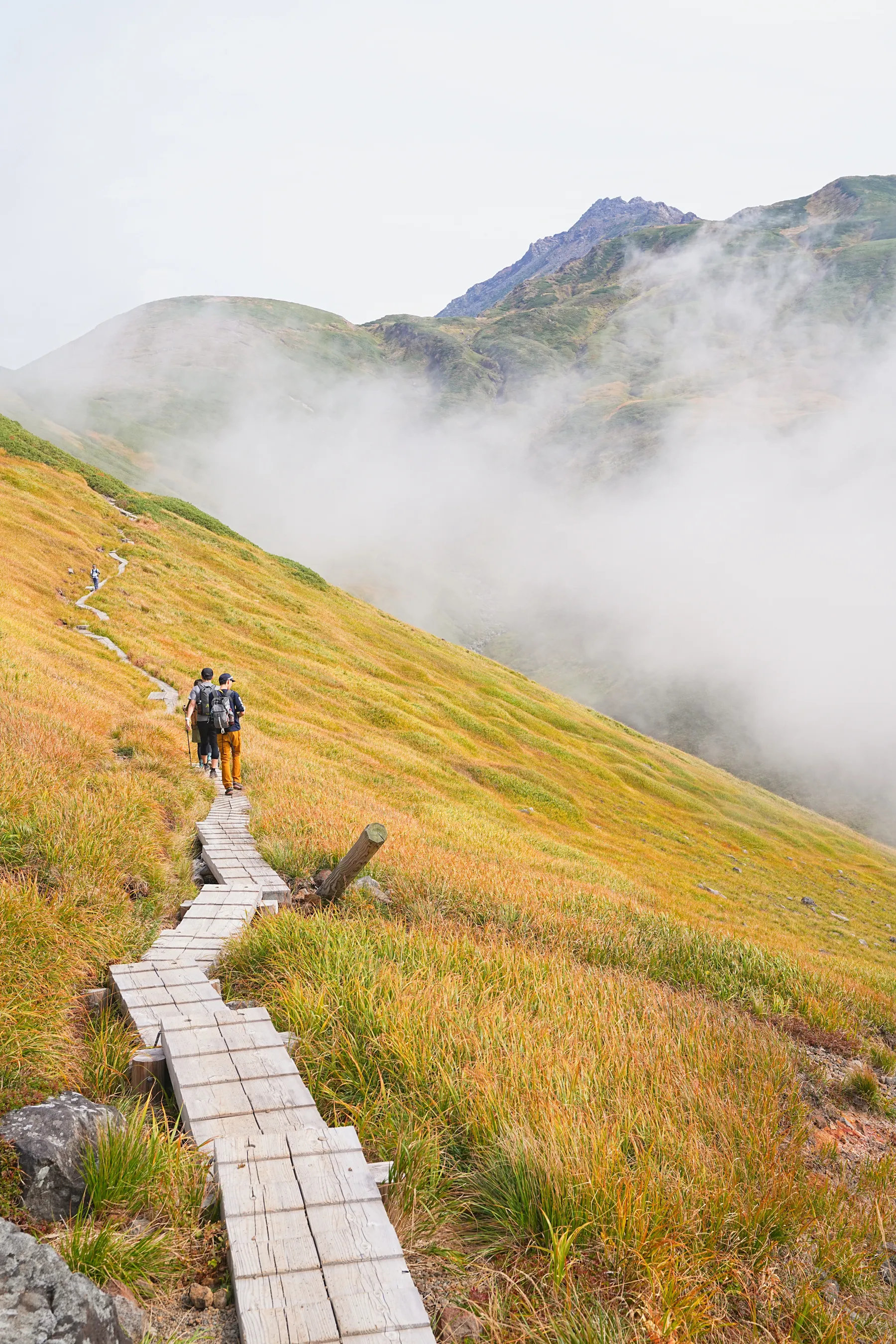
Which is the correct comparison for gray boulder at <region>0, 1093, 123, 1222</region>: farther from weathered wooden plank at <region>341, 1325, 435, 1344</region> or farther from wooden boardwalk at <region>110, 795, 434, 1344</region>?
weathered wooden plank at <region>341, 1325, 435, 1344</region>

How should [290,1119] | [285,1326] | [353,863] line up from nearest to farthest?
1. [285,1326]
2. [290,1119]
3. [353,863]

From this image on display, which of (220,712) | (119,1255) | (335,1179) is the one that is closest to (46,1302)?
(119,1255)

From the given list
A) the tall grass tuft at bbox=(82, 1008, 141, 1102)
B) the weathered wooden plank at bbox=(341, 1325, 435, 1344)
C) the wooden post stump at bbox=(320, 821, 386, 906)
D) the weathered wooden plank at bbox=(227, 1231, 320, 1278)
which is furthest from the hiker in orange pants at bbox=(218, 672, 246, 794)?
the weathered wooden plank at bbox=(341, 1325, 435, 1344)

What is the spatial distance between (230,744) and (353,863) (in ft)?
28.1

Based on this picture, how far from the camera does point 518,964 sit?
8.71 m

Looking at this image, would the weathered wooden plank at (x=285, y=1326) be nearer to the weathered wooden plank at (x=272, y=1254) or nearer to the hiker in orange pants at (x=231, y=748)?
the weathered wooden plank at (x=272, y=1254)

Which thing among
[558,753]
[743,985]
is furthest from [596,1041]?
[558,753]

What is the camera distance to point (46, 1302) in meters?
3.14

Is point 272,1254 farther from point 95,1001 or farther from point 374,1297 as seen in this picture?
point 95,1001

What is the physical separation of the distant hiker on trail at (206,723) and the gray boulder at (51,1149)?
1367 cm

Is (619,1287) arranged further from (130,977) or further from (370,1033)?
(130,977)

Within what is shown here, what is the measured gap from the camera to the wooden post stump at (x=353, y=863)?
368 inches

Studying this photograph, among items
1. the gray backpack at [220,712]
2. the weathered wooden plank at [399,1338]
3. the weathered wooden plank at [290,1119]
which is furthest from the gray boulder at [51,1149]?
the gray backpack at [220,712]

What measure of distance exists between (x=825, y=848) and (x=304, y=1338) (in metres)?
96.6
